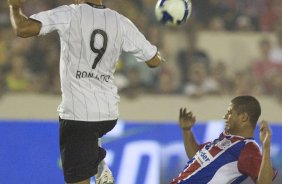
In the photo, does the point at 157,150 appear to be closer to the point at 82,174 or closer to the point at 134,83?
the point at 134,83

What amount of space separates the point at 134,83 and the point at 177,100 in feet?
1.99

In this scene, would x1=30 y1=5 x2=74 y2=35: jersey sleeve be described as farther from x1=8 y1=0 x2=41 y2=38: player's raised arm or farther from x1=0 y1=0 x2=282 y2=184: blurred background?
x1=0 y1=0 x2=282 y2=184: blurred background

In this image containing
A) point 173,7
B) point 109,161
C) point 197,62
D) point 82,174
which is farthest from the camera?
point 197,62

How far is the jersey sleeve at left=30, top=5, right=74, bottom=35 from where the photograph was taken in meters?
5.15

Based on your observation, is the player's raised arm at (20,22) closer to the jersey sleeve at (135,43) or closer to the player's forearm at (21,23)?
the player's forearm at (21,23)

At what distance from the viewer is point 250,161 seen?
5.20 meters

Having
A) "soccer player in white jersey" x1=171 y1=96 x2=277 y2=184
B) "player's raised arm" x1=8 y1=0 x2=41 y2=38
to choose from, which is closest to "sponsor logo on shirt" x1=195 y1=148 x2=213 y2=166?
"soccer player in white jersey" x1=171 y1=96 x2=277 y2=184

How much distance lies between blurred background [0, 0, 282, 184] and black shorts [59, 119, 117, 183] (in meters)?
2.51

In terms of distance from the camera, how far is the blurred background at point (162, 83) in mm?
8039

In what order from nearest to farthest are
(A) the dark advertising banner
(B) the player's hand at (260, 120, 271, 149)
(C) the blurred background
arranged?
(B) the player's hand at (260, 120, 271, 149) → (A) the dark advertising banner → (C) the blurred background

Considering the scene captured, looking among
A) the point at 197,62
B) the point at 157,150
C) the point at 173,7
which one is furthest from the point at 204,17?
the point at 173,7

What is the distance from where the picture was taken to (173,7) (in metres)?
5.97

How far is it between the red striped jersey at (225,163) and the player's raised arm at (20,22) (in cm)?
136

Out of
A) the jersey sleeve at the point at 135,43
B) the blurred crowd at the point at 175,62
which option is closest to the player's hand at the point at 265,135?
the jersey sleeve at the point at 135,43
